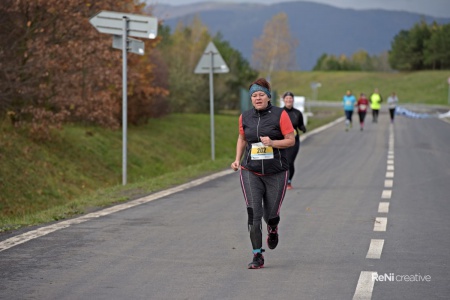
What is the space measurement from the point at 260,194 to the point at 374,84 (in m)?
151

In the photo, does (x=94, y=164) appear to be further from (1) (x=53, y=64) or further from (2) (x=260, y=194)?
(2) (x=260, y=194)

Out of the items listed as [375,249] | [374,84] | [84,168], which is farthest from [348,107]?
[374,84]

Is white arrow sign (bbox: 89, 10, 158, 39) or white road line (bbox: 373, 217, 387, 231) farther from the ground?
white arrow sign (bbox: 89, 10, 158, 39)

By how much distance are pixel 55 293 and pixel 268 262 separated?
7.47 ft

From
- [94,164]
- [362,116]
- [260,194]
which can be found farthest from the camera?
[362,116]

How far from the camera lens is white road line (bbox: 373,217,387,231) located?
11508 millimetres

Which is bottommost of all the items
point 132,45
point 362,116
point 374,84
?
point 374,84

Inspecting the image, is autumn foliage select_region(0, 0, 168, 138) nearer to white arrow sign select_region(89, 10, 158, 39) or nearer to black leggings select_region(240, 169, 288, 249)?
white arrow sign select_region(89, 10, 158, 39)

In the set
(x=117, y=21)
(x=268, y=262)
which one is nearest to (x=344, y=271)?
(x=268, y=262)

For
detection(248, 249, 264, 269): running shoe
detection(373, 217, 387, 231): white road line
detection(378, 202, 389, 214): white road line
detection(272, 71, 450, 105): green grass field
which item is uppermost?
detection(248, 249, 264, 269): running shoe

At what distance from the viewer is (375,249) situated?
973 centimetres

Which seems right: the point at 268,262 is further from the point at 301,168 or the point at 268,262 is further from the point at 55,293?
the point at 301,168

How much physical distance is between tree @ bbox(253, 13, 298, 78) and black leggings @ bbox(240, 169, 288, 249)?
133m

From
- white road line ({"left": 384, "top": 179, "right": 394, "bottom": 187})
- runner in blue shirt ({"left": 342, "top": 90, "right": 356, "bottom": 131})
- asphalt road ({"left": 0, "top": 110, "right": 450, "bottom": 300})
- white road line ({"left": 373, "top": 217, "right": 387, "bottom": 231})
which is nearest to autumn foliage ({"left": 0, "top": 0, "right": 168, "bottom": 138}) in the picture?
asphalt road ({"left": 0, "top": 110, "right": 450, "bottom": 300})
